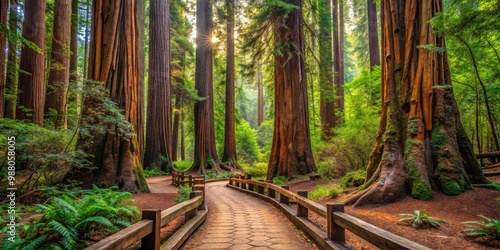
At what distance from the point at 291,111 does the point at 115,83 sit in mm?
7038

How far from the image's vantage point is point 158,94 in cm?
1798

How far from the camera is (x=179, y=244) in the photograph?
3.96 metres

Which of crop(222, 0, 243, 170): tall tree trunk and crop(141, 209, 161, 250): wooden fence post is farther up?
crop(222, 0, 243, 170): tall tree trunk

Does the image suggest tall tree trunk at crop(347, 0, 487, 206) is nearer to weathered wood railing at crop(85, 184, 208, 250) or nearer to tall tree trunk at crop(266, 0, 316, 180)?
weathered wood railing at crop(85, 184, 208, 250)

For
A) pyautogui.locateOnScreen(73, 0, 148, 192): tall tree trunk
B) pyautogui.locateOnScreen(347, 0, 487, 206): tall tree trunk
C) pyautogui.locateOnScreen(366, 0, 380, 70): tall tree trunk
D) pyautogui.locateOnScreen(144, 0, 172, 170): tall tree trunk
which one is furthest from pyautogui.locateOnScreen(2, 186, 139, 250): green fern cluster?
pyautogui.locateOnScreen(366, 0, 380, 70): tall tree trunk

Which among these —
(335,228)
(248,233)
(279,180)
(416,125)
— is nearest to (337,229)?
(335,228)

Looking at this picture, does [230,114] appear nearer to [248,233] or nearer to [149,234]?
[248,233]

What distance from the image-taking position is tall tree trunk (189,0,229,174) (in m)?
19.1

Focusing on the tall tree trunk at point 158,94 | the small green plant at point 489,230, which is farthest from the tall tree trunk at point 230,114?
the small green plant at point 489,230

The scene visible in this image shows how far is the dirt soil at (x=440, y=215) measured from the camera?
3.62 metres

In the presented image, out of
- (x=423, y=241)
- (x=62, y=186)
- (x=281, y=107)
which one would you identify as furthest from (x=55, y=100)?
(x=423, y=241)

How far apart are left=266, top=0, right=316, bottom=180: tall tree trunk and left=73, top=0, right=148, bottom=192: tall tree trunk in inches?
228

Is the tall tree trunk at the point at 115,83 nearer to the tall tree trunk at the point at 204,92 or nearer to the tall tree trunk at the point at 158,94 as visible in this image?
the tall tree trunk at the point at 158,94

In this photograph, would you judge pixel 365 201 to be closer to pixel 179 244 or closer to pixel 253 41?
pixel 179 244
